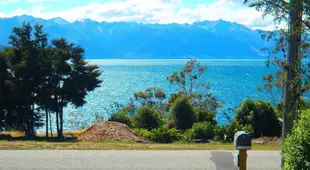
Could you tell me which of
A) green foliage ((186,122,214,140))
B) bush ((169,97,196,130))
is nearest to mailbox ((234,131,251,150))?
green foliage ((186,122,214,140))

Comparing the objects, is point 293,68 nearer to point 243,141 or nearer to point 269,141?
point 243,141

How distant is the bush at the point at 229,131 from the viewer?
14.6 meters

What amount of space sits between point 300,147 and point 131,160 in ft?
14.4

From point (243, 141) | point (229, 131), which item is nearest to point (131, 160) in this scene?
point (243, 141)

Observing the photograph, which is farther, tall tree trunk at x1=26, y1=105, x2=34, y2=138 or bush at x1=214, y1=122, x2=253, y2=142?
tall tree trunk at x1=26, y1=105, x2=34, y2=138

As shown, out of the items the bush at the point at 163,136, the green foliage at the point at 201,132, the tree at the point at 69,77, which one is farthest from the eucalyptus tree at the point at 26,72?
the green foliage at the point at 201,132

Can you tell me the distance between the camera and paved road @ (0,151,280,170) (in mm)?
8094

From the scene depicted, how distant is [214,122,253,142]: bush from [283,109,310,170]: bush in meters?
9.27

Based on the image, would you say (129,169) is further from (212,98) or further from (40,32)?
(212,98)

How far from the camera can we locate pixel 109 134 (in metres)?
15.0

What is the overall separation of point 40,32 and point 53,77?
12.9ft

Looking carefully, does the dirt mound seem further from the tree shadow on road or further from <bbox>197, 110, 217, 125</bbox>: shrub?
the tree shadow on road

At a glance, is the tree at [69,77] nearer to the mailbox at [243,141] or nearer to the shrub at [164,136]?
the shrub at [164,136]

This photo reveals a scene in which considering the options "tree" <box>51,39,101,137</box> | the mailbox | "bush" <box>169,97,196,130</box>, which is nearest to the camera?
the mailbox
